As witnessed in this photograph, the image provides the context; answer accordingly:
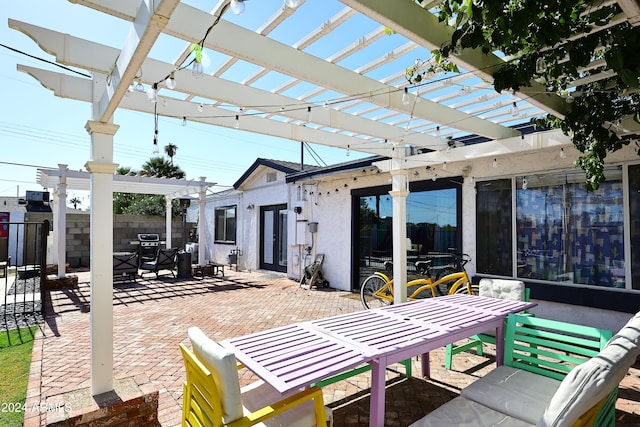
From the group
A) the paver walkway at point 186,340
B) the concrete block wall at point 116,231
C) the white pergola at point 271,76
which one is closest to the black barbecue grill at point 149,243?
the concrete block wall at point 116,231

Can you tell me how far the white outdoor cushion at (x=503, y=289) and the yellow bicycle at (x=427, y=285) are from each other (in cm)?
87

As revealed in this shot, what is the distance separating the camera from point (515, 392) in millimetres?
2334

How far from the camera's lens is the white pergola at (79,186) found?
27.9ft

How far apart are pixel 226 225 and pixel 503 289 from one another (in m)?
10.8

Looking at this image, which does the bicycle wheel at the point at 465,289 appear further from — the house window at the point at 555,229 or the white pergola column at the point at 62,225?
the white pergola column at the point at 62,225

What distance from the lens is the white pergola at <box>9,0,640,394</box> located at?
7.14ft

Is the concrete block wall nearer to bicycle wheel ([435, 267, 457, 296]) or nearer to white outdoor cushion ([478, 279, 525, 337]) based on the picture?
bicycle wheel ([435, 267, 457, 296])

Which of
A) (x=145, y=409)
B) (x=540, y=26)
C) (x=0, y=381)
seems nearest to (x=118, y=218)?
(x=0, y=381)

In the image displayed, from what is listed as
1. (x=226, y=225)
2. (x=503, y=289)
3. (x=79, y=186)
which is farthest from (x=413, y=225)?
(x=79, y=186)

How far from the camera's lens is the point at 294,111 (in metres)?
4.04

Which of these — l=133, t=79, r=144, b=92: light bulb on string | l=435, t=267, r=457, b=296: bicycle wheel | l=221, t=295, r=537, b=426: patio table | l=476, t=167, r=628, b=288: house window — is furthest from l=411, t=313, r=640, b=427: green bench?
l=133, t=79, r=144, b=92: light bulb on string

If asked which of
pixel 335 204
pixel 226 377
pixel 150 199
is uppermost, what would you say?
pixel 150 199

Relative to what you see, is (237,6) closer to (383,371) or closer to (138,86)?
(138,86)

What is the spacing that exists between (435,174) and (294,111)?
3562 mm
